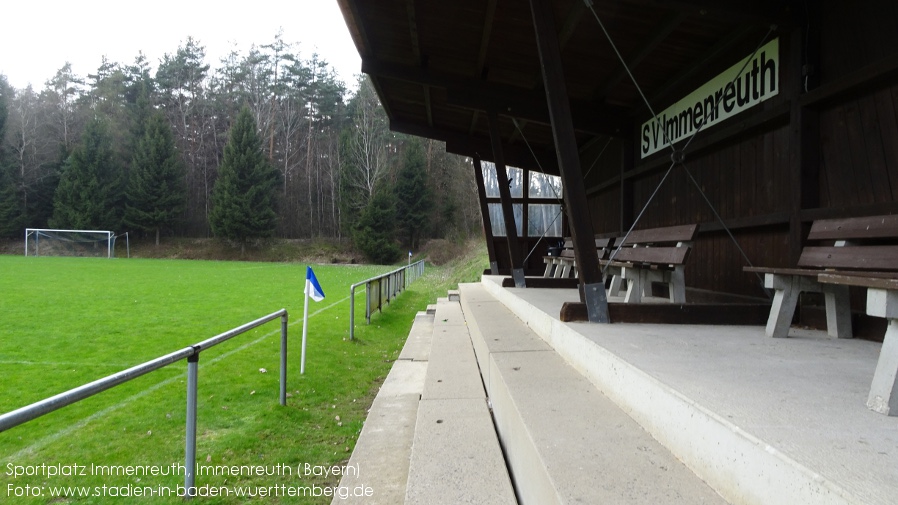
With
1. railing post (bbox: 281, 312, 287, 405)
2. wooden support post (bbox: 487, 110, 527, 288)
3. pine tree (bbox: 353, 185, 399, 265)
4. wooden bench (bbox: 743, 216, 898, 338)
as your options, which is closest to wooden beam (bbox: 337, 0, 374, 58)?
wooden support post (bbox: 487, 110, 527, 288)

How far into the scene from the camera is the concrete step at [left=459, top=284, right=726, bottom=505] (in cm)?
154

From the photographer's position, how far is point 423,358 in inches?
250

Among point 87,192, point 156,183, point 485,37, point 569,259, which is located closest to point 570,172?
point 485,37

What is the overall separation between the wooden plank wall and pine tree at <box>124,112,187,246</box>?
4404cm

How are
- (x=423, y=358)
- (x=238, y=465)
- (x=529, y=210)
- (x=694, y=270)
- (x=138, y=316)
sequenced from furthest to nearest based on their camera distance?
(x=529, y=210), (x=138, y=316), (x=423, y=358), (x=694, y=270), (x=238, y=465)

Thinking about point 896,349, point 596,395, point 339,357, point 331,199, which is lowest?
point 339,357

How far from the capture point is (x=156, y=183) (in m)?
42.3

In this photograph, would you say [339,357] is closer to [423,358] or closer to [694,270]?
[423,358]

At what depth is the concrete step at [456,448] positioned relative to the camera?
→ 78.5 inches

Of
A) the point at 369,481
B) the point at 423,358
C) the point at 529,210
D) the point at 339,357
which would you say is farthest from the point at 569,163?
the point at 529,210

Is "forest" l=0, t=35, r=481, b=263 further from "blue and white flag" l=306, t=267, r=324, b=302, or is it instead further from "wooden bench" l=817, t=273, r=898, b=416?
"wooden bench" l=817, t=273, r=898, b=416

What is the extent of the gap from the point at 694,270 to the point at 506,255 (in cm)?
622

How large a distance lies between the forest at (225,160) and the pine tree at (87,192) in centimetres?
9

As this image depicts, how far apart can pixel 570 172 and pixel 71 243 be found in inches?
1807
